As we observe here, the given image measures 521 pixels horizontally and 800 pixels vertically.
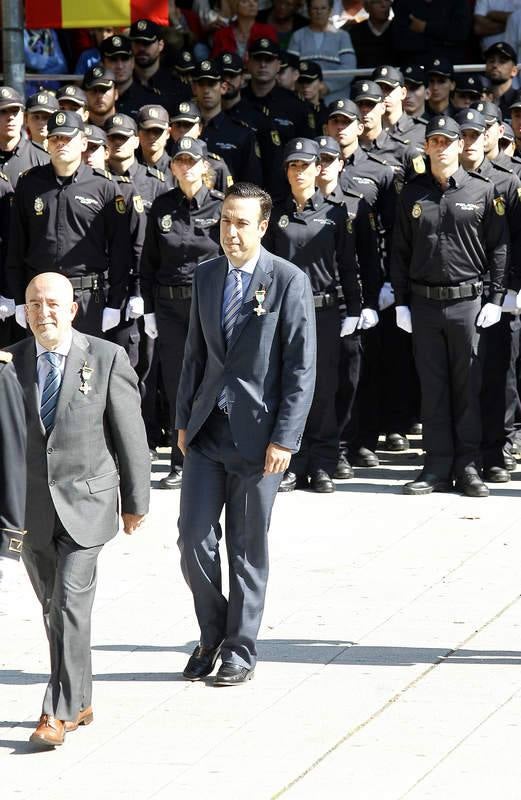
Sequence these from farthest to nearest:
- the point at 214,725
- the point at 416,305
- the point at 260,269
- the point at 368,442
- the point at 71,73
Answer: the point at 71,73
the point at 368,442
the point at 416,305
the point at 260,269
the point at 214,725

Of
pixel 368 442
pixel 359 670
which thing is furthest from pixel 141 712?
pixel 368 442

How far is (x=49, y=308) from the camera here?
6.04m

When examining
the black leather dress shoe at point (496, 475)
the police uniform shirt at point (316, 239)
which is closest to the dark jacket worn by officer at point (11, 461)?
the police uniform shirt at point (316, 239)

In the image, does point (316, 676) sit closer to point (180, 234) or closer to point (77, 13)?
point (180, 234)

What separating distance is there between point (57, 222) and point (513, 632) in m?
4.67

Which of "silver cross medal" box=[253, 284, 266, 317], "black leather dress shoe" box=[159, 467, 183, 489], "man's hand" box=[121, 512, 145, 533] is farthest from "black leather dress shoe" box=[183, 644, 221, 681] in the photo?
"black leather dress shoe" box=[159, 467, 183, 489]

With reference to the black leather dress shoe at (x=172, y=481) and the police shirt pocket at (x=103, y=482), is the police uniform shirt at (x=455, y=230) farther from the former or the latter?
the police shirt pocket at (x=103, y=482)

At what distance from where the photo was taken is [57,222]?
422 inches

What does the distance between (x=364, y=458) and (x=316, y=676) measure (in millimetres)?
4582

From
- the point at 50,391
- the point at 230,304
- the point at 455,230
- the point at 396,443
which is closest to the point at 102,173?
the point at 455,230

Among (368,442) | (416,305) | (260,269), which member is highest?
(260,269)

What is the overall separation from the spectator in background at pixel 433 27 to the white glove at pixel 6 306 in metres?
4.67

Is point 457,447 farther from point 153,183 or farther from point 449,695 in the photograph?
point 449,695

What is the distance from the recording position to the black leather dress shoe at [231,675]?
6.74 metres
